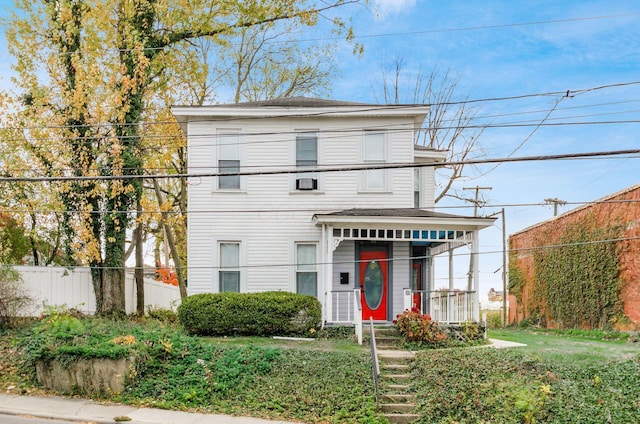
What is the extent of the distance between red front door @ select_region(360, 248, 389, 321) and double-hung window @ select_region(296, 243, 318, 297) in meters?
1.42

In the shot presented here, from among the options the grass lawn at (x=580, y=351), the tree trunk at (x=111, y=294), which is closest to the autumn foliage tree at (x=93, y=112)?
the tree trunk at (x=111, y=294)

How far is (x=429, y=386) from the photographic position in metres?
12.5

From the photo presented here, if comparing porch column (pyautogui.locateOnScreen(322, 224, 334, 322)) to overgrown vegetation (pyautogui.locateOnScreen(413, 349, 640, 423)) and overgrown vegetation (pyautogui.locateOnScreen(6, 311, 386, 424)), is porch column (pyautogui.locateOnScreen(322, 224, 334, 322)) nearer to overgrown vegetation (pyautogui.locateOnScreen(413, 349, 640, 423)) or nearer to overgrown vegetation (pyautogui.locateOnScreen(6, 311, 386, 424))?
overgrown vegetation (pyautogui.locateOnScreen(6, 311, 386, 424))

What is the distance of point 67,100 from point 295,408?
12812 millimetres

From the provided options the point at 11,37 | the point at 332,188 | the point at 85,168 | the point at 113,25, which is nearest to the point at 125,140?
the point at 85,168

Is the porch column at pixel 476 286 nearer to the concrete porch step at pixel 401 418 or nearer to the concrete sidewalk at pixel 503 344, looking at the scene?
the concrete sidewalk at pixel 503 344

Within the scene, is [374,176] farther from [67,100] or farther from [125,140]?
[67,100]

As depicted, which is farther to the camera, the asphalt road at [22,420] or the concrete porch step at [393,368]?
the concrete porch step at [393,368]

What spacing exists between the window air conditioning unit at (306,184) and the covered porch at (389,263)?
1.43 metres

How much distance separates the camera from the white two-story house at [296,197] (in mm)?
18719

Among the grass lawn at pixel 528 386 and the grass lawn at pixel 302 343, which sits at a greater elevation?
the grass lawn at pixel 302 343

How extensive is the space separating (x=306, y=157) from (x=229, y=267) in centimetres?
407

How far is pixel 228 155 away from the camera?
1902cm

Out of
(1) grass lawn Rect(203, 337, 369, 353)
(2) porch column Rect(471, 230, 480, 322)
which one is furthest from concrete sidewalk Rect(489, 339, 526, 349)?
(1) grass lawn Rect(203, 337, 369, 353)
